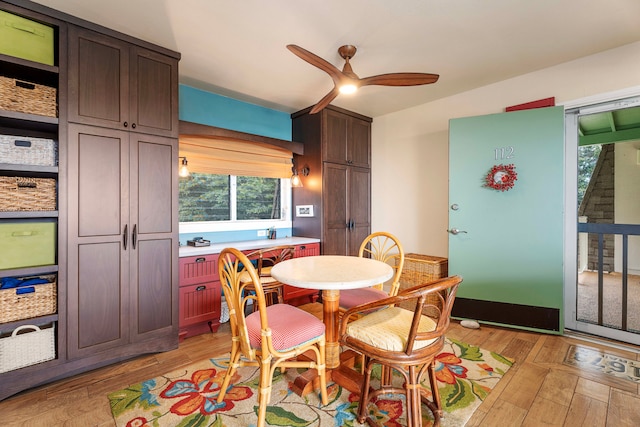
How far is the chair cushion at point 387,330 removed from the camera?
1.40 meters

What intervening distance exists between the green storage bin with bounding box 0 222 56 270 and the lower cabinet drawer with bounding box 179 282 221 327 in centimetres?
98

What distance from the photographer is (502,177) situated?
287cm

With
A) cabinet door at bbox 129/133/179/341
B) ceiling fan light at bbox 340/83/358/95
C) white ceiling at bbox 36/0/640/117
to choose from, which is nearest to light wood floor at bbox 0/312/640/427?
cabinet door at bbox 129/133/179/341

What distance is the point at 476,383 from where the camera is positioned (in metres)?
1.93

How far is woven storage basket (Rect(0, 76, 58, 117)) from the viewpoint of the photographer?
183 cm

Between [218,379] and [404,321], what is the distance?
1354 mm

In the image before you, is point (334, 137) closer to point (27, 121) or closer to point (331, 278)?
point (331, 278)

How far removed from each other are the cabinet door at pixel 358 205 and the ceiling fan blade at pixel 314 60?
6.43ft

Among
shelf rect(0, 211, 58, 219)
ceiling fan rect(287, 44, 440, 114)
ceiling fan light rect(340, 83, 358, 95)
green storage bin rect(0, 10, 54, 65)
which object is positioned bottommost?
shelf rect(0, 211, 58, 219)

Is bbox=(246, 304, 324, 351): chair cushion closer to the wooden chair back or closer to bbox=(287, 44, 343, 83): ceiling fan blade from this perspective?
the wooden chair back

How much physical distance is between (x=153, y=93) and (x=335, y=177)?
220cm

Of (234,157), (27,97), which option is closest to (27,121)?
(27,97)

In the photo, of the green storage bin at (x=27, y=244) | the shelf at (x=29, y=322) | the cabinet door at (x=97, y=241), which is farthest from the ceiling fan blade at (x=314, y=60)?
the shelf at (x=29, y=322)

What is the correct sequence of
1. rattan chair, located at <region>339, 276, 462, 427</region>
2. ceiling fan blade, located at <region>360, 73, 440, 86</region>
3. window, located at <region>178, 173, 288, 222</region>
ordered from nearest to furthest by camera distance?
rattan chair, located at <region>339, 276, 462, 427</region> < ceiling fan blade, located at <region>360, 73, 440, 86</region> < window, located at <region>178, 173, 288, 222</region>
